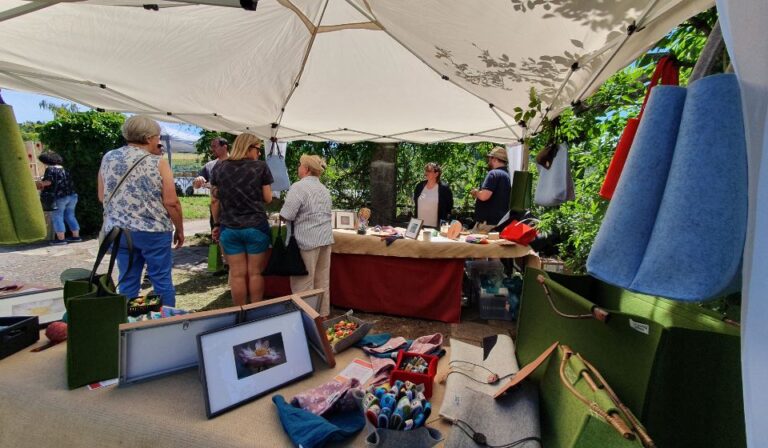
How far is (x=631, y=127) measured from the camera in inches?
44.3

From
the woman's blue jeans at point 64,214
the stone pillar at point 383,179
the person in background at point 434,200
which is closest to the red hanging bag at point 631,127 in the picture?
the person in background at point 434,200

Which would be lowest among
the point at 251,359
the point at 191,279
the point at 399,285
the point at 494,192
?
the point at 191,279

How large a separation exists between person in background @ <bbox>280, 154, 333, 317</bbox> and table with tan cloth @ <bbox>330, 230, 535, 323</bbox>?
1.80ft

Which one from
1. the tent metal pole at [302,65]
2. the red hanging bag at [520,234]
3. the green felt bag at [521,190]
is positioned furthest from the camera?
the red hanging bag at [520,234]

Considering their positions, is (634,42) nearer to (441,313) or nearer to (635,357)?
(635,357)

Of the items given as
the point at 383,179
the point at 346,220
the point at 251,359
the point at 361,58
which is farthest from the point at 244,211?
the point at 383,179

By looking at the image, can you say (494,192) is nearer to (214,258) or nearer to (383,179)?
(383,179)

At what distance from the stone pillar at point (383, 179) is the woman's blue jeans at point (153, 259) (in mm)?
4771

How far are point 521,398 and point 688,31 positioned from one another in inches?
86.8

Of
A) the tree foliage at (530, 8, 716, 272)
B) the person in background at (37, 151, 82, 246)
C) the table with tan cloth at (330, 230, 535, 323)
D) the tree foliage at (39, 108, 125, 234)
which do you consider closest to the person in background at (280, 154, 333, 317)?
the table with tan cloth at (330, 230, 535, 323)

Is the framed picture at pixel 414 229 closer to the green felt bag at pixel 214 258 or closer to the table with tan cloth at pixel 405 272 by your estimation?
the table with tan cloth at pixel 405 272

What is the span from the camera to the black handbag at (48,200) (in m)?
6.16

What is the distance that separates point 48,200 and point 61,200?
0.20m

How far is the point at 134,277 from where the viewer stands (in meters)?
2.56
